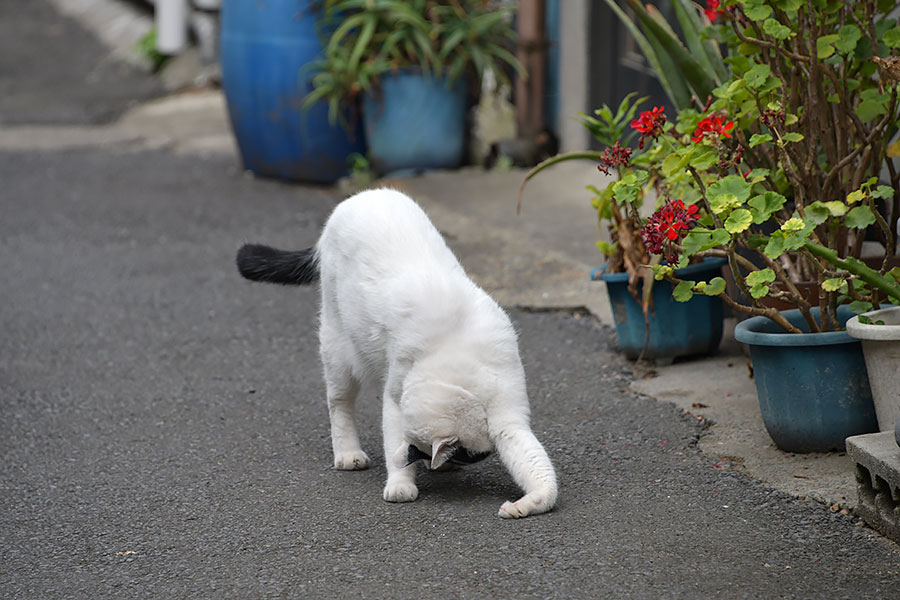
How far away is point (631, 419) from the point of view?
3467mm

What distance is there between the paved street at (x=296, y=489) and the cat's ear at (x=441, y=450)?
184 millimetres

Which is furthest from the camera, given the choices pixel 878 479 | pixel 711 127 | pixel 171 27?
pixel 171 27

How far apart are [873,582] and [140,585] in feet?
5.41

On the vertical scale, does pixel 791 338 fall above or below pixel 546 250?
above

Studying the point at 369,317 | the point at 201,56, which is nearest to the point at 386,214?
the point at 369,317

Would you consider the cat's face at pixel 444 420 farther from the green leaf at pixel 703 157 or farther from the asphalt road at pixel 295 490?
the green leaf at pixel 703 157

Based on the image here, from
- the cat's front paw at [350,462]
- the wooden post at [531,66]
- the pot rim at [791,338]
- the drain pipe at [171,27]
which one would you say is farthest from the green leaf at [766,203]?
the drain pipe at [171,27]

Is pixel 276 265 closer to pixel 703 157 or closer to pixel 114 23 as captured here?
pixel 703 157

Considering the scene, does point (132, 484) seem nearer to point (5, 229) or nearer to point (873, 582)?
point (873, 582)

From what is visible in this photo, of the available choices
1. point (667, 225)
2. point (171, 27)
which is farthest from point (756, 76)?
point (171, 27)

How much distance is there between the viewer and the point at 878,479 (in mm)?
2592

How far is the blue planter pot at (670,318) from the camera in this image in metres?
3.81

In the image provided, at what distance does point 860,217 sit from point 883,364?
1.44 feet

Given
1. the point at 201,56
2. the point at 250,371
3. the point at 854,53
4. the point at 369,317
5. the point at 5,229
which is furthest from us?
the point at 201,56
